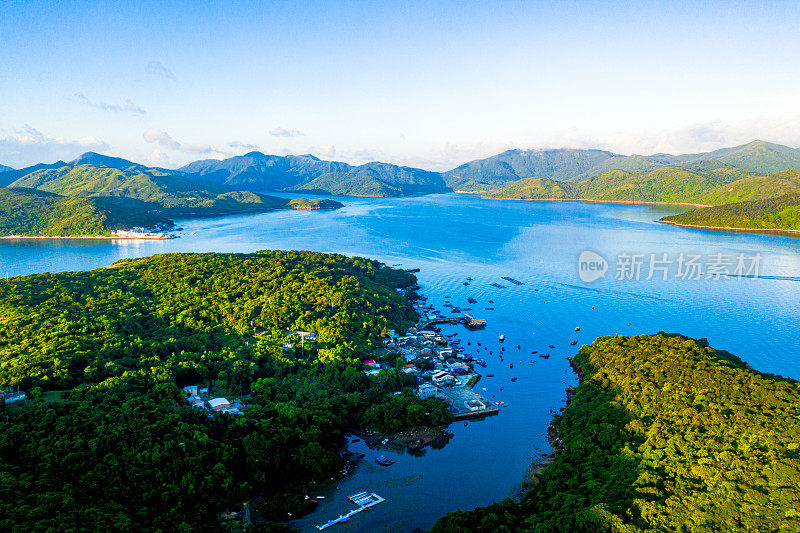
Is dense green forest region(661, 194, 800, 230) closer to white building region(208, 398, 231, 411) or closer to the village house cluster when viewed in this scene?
the village house cluster

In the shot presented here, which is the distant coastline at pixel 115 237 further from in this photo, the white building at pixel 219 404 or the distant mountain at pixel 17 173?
the distant mountain at pixel 17 173

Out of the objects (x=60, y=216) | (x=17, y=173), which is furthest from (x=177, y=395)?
(x=17, y=173)

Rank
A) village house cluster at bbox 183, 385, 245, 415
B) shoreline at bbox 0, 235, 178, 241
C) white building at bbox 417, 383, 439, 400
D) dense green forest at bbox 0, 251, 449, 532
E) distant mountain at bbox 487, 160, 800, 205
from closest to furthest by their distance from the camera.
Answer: dense green forest at bbox 0, 251, 449, 532 → village house cluster at bbox 183, 385, 245, 415 → white building at bbox 417, 383, 439, 400 → shoreline at bbox 0, 235, 178, 241 → distant mountain at bbox 487, 160, 800, 205

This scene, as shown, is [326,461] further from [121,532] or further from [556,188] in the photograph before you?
[556,188]

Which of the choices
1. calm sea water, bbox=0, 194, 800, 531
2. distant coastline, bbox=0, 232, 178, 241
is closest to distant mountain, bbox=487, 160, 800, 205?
calm sea water, bbox=0, 194, 800, 531

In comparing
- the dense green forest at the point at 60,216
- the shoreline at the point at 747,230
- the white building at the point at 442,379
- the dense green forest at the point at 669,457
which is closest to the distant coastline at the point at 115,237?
the dense green forest at the point at 60,216

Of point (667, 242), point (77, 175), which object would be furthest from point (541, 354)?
point (77, 175)

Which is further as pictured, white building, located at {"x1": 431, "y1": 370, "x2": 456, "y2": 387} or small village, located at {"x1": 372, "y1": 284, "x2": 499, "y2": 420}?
white building, located at {"x1": 431, "y1": 370, "x2": 456, "y2": 387}

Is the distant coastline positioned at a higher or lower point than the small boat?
higher
